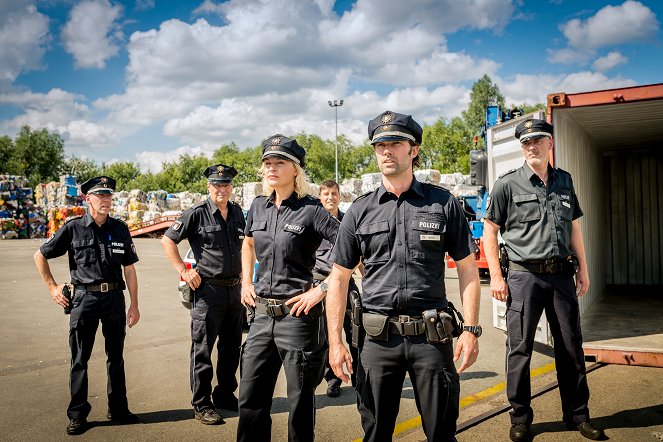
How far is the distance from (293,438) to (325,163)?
248ft

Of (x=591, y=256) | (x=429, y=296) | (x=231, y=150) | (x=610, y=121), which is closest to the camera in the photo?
(x=429, y=296)

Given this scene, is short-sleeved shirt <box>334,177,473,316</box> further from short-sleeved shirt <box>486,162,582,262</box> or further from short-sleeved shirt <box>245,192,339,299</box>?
short-sleeved shirt <box>486,162,582,262</box>

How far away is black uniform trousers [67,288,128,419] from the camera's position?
3.87 meters

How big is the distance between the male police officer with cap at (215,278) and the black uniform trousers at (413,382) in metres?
2.01

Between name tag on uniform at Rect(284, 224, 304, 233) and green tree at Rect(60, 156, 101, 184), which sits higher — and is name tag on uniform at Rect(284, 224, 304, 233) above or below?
below

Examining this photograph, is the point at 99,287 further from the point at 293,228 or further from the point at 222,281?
the point at 293,228

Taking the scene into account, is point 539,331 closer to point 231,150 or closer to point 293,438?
point 293,438

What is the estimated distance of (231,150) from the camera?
309ft

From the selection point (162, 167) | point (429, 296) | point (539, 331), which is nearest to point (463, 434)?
point (429, 296)

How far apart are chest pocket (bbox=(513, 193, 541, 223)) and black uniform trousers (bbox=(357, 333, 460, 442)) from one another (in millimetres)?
1812

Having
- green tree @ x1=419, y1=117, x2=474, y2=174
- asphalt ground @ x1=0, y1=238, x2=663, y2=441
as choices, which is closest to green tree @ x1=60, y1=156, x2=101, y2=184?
green tree @ x1=419, y1=117, x2=474, y2=174

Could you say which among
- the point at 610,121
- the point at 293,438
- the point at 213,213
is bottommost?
the point at 293,438

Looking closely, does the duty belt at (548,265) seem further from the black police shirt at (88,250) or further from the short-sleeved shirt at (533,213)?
the black police shirt at (88,250)

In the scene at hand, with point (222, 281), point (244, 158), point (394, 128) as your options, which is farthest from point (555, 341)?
point (244, 158)
